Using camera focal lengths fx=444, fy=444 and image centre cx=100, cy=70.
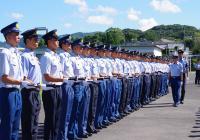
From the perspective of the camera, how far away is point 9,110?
6.38 metres

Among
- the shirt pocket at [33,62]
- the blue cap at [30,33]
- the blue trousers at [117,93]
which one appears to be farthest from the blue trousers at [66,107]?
the blue trousers at [117,93]

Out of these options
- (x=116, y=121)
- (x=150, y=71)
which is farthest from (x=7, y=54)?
(x=150, y=71)

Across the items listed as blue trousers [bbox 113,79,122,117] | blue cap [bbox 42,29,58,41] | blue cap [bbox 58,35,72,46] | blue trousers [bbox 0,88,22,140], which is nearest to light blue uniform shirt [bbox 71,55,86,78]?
blue cap [bbox 58,35,72,46]

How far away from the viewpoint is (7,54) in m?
6.43

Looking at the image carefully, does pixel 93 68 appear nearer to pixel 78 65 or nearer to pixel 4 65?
pixel 78 65

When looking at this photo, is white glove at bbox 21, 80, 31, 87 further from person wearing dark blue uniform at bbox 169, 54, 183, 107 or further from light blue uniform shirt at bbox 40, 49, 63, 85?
person wearing dark blue uniform at bbox 169, 54, 183, 107

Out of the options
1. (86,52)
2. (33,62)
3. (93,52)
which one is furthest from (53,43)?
(93,52)

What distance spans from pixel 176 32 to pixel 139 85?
7079 inches

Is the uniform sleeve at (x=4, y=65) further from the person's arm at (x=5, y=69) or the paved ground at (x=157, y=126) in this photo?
the paved ground at (x=157, y=126)

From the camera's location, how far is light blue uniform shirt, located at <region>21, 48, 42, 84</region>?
273 inches

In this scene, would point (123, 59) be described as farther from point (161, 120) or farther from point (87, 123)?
point (87, 123)

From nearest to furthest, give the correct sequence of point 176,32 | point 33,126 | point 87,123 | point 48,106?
1. point 33,126
2. point 48,106
3. point 87,123
4. point 176,32

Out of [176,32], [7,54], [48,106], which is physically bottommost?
[48,106]

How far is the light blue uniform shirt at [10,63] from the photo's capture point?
641 cm
